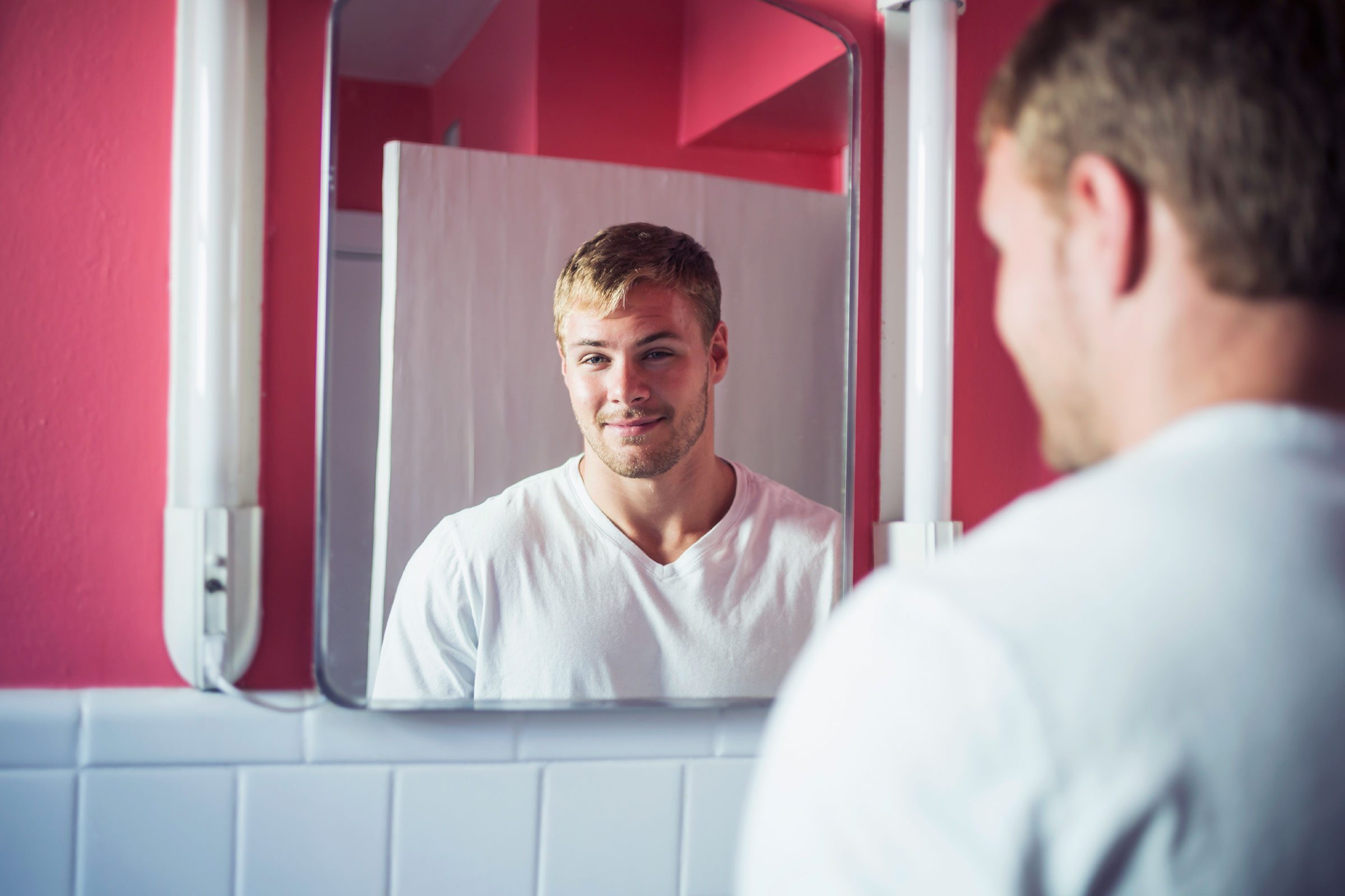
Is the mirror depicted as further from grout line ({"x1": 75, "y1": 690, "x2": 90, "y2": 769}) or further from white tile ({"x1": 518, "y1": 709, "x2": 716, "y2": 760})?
grout line ({"x1": 75, "y1": 690, "x2": 90, "y2": 769})

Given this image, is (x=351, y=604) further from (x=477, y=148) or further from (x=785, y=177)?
(x=785, y=177)

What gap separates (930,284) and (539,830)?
Result: 0.53m

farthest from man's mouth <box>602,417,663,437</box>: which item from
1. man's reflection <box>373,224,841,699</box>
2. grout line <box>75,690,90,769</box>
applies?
grout line <box>75,690,90,769</box>

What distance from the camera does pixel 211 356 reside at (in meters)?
0.71

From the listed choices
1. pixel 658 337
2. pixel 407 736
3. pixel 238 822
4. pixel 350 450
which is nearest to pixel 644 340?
pixel 658 337

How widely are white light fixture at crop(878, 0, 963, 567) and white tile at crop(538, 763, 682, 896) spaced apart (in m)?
0.28

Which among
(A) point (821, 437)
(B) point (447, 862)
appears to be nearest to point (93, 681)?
(B) point (447, 862)

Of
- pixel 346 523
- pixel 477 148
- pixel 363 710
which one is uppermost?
pixel 477 148

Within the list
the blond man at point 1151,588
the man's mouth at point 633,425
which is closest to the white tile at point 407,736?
the man's mouth at point 633,425

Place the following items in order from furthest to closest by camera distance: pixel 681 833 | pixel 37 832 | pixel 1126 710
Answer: pixel 681 833, pixel 37 832, pixel 1126 710

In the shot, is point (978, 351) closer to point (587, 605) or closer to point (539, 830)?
point (587, 605)

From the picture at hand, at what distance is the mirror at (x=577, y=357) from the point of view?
0.73 meters

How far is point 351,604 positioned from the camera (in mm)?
733

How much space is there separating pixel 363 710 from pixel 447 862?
0.13 metres
